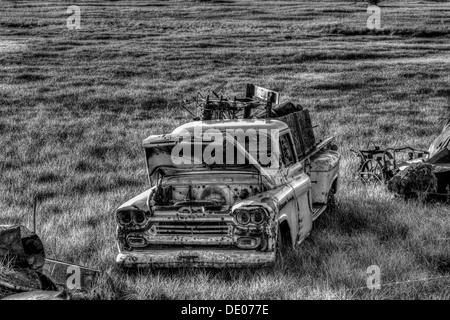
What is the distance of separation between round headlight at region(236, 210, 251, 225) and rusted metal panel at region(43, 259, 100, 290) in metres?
1.51

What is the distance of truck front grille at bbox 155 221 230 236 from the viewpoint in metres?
7.55

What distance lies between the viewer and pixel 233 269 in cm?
768

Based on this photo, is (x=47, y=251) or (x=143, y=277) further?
(x=47, y=251)

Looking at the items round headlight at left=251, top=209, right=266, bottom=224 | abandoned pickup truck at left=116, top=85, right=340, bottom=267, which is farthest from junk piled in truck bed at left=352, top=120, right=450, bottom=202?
round headlight at left=251, top=209, right=266, bottom=224

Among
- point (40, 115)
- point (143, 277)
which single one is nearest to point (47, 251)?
point (143, 277)

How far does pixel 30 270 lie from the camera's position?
6.45m

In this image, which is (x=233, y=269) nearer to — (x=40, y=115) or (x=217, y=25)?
(x=40, y=115)

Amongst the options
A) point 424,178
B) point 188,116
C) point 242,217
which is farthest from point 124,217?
point 188,116

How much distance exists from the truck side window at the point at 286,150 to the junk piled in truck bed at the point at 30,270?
2.91 m

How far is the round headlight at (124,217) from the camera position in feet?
→ 25.6

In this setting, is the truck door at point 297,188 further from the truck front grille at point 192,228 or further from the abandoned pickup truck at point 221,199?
the truck front grille at point 192,228

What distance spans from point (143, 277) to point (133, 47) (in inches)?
1482

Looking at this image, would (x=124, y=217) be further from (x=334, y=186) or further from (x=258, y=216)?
(x=334, y=186)

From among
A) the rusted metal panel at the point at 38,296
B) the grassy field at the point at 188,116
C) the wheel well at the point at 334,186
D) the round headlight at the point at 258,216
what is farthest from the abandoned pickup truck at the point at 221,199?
the rusted metal panel at the point at 38,296
